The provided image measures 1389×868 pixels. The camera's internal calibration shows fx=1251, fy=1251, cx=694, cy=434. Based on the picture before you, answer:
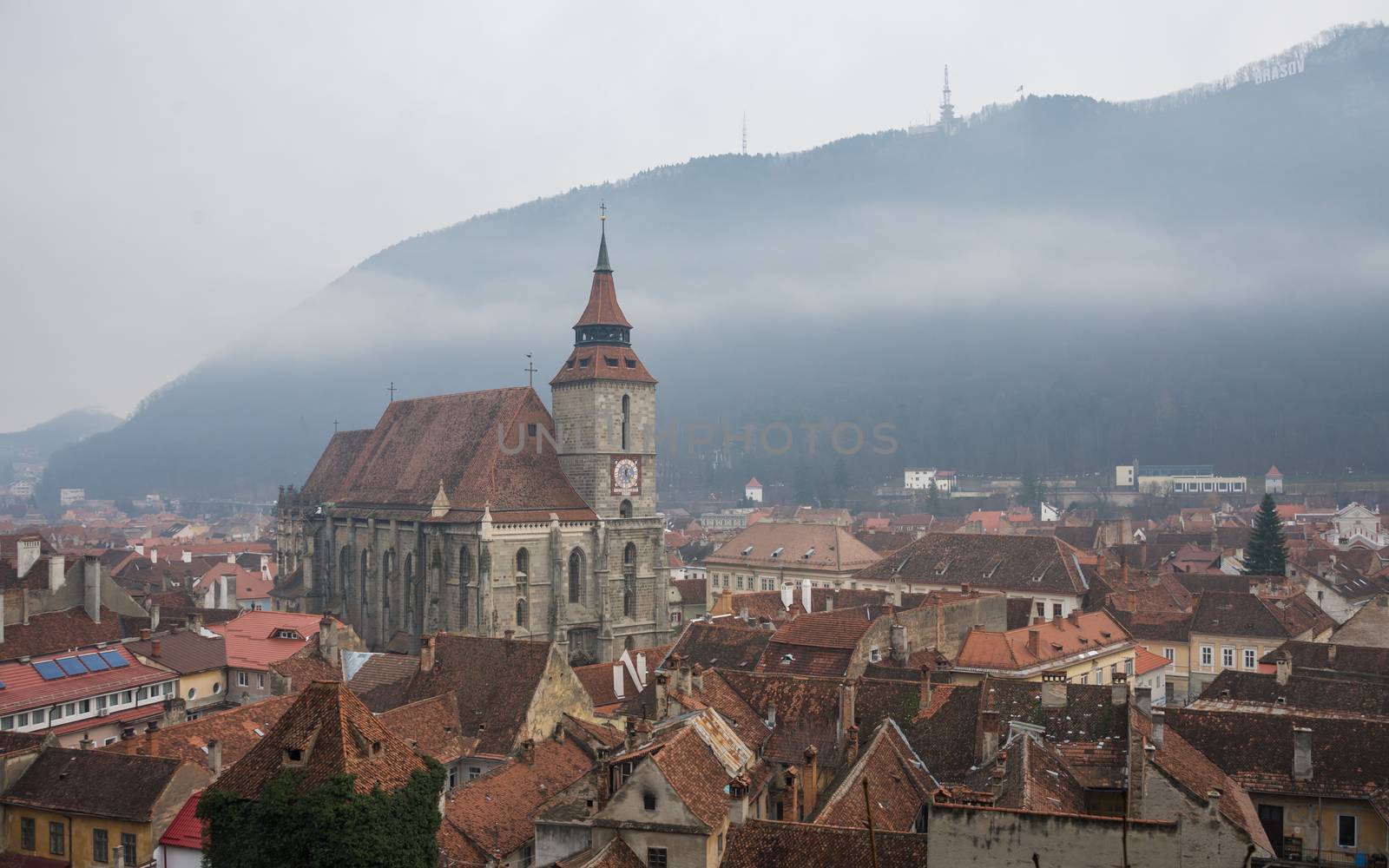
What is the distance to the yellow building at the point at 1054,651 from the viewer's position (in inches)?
2055

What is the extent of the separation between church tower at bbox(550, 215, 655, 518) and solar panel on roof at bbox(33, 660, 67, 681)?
3573 cm

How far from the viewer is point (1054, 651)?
184ft

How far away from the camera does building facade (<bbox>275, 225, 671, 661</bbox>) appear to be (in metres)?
74.3

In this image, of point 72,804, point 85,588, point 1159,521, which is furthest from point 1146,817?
point 1159,521

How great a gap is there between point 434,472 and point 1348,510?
119 metres

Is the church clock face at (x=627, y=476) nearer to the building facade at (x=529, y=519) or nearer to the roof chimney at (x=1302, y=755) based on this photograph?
the building facade at (x=529, y=519)

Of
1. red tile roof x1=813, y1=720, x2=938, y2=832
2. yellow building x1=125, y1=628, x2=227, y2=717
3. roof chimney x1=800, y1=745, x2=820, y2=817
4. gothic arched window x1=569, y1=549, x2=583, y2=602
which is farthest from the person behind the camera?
gothic arched window x1=569, y1=549, x2=583, y2=602

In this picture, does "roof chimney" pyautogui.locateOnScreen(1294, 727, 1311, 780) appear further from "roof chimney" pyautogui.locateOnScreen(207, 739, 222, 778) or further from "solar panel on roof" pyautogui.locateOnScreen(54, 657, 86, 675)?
"solar panel on roof" pyautogui.locateOnScreen(54, 657, 86, 675)

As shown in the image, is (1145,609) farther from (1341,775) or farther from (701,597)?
(1341,775)

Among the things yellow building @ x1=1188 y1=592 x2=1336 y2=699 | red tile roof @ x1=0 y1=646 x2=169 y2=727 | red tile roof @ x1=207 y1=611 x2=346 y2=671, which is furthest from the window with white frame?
red tile roof @ x1=0 y1=646 x2=169 y2=727

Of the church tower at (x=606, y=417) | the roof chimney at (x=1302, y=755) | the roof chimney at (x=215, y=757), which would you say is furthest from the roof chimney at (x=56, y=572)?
the roof chimney at (x=1302, y=755)

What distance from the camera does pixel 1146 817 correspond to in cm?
2738

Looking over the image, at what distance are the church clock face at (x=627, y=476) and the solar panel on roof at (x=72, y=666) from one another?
1428 inches

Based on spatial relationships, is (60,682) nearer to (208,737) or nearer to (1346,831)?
(208,737)
